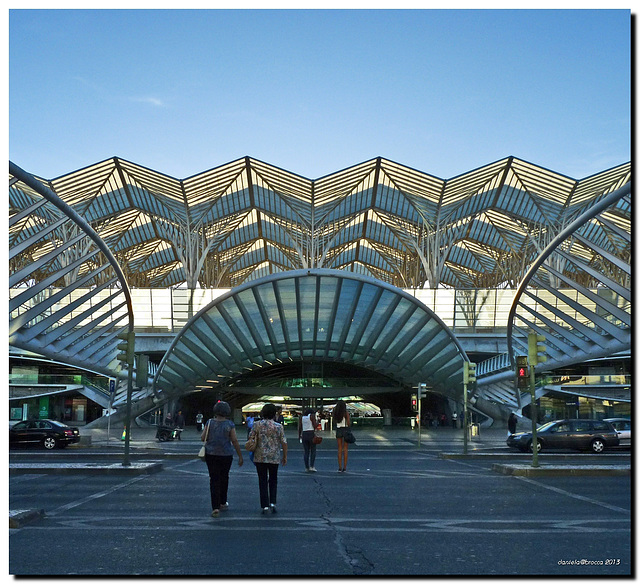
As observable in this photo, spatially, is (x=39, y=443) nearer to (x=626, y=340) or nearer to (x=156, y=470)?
(x=156, y=470)

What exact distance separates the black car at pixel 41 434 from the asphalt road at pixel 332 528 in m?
14.7

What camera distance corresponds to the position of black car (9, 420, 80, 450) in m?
29.2

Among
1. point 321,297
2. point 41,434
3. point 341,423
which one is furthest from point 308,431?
point 41,434

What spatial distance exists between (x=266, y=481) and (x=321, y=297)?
854 inches

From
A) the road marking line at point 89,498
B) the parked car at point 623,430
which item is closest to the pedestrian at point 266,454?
the road marking line at point 89,498

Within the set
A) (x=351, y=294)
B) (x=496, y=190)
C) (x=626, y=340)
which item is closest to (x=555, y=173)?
(x=496, y=190)

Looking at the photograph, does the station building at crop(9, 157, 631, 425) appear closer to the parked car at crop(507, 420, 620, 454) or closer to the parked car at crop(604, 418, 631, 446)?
the parked car at crop(507, 420, 620, 454)

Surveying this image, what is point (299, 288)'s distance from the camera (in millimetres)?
30812

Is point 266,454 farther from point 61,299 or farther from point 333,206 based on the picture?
point 333,206

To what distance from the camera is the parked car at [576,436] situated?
1046 inches

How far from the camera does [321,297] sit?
104ft

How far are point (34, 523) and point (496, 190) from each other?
54.0 meters

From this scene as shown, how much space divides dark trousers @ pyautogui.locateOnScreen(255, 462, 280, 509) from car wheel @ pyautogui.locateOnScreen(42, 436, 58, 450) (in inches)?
853

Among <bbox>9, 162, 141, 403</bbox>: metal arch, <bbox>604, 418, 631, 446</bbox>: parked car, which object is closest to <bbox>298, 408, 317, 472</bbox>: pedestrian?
<bbox>9, 162, 141, 403</bbox>: metal arch
